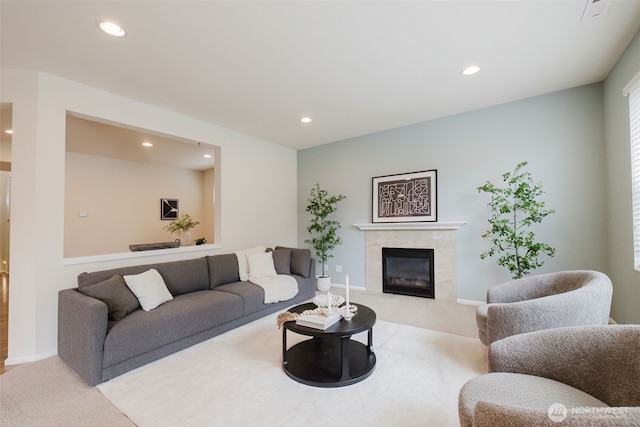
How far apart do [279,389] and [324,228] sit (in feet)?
11.1

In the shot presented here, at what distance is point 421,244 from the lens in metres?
4.33

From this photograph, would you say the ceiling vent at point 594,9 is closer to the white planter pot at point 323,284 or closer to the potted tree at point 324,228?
the potted tree at point 324,228

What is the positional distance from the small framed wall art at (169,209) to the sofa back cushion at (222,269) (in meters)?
4.07

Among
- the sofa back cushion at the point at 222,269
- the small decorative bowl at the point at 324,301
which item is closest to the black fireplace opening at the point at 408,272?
the small decorative bowl at the point at 324,301

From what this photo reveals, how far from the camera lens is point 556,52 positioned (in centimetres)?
253

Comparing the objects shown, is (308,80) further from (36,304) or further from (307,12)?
(36,304)

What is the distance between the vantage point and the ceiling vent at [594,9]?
191 centimetres

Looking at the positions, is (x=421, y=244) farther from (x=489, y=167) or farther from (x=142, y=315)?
(x=142, y=315)

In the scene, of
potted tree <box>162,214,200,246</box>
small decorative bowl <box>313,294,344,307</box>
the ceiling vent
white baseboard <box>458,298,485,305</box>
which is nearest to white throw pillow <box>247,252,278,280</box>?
potted tree <box>162,214,200,246</box>

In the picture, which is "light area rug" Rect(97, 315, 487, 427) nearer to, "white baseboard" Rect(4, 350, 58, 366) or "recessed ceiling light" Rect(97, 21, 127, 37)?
"white baseboard" Rect(4, 350, 58, 366)

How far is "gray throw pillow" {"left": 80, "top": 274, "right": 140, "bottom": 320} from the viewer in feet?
7.84

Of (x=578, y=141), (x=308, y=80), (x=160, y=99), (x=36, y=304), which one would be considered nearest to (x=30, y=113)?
(x=160, y=99)

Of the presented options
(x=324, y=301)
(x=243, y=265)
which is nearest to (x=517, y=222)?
(x=324, y=301)

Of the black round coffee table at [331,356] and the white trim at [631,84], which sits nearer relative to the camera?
the black round coffee table at [331,356]
